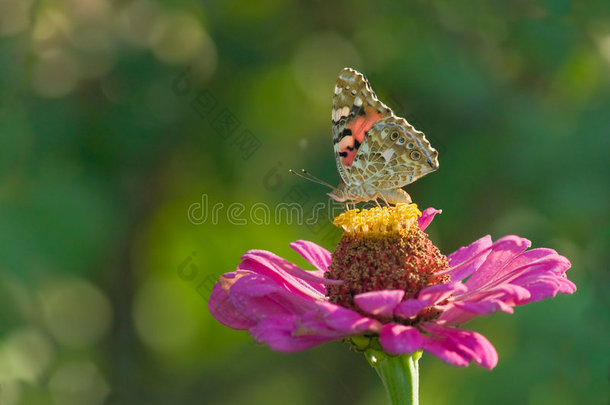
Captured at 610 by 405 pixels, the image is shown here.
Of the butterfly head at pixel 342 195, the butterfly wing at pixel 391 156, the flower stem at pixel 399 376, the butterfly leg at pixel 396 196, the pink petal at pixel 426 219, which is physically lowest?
the flower stem at pixel 399 376

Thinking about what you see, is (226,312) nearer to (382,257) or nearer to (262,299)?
(262,299)

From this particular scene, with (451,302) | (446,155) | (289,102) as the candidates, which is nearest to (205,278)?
(289,102)

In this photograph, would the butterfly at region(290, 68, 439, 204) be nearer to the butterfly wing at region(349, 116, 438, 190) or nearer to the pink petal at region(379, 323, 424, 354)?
the butterfly wing at region(349, 116, 438, 190)

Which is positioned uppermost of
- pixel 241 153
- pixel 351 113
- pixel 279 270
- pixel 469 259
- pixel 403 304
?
pixel 241 153

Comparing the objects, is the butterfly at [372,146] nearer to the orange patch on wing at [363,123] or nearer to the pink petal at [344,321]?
the orange patch on wing at [363,123]

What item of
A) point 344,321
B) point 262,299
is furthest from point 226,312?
point 344,321

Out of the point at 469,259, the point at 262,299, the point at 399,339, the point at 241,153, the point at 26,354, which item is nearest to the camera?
the point at 399,339

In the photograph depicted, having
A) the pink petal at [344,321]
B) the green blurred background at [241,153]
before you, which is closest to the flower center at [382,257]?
the pink petal at [344,321]
